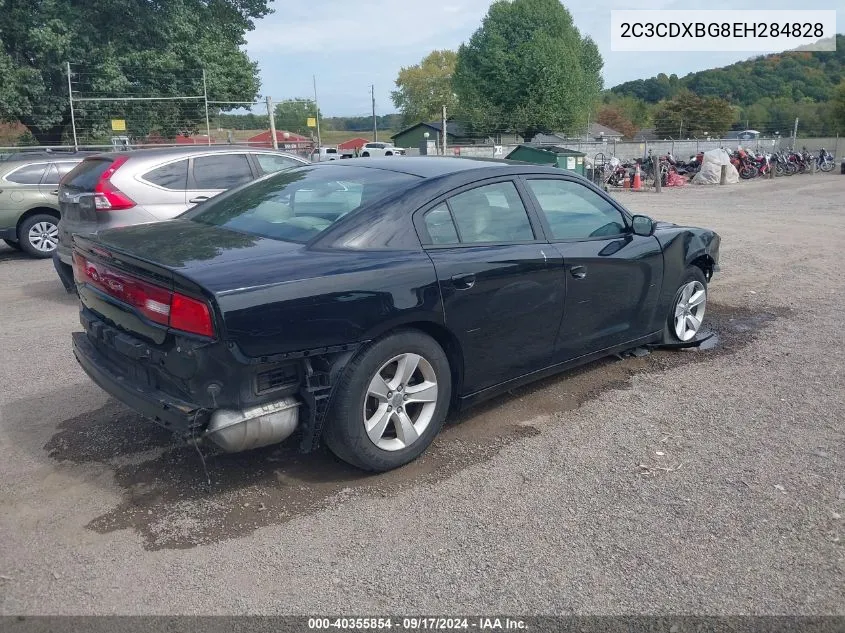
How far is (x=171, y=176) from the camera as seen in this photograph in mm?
7418

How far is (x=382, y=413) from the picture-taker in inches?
137

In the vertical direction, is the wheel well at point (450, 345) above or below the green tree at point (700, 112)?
below

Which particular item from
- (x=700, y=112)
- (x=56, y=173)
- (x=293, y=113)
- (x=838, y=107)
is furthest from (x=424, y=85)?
(x=56, y=173)

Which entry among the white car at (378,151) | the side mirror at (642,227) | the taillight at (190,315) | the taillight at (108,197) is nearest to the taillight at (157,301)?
the taillight at (190,315)

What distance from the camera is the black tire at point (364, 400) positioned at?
10.8 feet

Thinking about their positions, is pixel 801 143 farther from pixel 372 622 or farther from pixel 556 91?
pixel 372 622

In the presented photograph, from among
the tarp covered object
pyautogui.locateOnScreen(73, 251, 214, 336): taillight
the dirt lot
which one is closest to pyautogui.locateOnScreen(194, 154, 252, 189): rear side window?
the dirt lot

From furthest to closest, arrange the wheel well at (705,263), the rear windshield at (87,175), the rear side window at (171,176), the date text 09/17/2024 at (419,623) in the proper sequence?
the rear side window at (171,176) → the rear windshield at (87,175) → the wheel well at (705,263) → the date text 09/17/2024 at (419,623)

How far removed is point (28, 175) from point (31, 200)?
1.21ft

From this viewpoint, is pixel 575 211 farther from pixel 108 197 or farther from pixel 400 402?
pixel 108 197

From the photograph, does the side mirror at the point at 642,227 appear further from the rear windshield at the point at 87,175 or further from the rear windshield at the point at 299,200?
the rear windshield at the point at 87,175

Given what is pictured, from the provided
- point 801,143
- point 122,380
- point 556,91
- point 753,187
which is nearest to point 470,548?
point 122,380

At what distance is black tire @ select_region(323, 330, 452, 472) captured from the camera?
10.8 feet

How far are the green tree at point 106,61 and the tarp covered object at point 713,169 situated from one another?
18.2 meters
